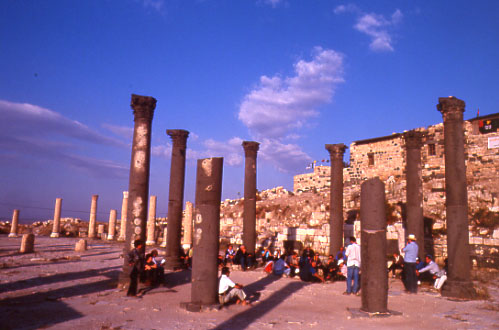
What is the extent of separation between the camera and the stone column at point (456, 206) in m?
10.7

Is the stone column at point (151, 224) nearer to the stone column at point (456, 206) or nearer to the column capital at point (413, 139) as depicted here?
the column capital at point (413, 139)

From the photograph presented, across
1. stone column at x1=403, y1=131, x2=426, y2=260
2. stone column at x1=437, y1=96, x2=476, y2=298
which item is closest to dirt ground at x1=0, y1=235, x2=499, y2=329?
stone column at x1=437, y1=96, x2=476, y2=298

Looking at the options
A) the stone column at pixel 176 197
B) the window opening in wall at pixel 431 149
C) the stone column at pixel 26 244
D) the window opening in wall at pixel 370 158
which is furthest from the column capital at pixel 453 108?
the stone column at pixel 26 244

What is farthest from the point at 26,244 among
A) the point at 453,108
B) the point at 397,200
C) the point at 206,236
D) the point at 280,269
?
→ the point at 397,200

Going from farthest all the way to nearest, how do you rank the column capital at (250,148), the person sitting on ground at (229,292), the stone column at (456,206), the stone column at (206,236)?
the column capital at (250,148)
the stone column at (456,206)
the person sitting on ground at (229,292)
the stone column at (206,236)

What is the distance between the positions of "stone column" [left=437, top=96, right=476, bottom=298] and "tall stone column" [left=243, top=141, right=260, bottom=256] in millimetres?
8748

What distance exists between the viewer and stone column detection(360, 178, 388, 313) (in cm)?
812

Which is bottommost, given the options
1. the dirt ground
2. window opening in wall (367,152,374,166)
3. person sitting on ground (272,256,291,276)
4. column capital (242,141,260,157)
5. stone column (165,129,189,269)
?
the dirt ground

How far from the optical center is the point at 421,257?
46.6ft

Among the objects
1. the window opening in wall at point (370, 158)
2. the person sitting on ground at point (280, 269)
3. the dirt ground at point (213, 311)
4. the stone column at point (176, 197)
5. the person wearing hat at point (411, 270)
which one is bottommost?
the dirt ground at point (213, 311)

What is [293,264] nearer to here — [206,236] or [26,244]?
[206,236]

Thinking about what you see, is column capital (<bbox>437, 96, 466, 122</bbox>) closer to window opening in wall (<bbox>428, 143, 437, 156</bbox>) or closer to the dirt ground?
the dirt ground

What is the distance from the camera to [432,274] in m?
12.5

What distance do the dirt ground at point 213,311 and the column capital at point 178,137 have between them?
20.3 feet
